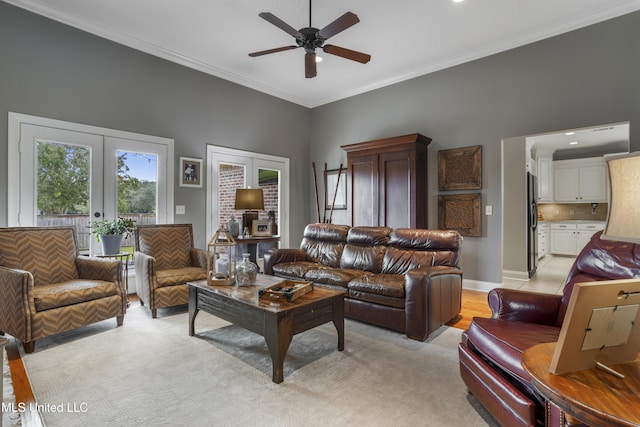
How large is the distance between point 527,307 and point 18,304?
143 inches

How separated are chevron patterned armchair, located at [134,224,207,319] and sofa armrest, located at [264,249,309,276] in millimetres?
732

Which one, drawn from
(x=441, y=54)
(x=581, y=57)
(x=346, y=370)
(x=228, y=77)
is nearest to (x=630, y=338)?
(x=346, y=370)

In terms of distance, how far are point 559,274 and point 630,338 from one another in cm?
577

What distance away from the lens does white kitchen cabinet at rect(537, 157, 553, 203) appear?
759cm

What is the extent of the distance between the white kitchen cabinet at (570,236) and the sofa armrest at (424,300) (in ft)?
21.3

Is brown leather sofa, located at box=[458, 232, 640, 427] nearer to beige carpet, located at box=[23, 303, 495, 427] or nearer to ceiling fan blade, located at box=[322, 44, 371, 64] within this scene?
beige carpet, located at box=[23, 303, 495, 427]

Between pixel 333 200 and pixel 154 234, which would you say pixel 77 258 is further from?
pixel 333 200

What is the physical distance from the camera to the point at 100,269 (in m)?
3.16

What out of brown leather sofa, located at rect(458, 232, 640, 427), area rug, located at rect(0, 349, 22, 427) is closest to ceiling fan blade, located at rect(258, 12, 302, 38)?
brown leather sofa, located at rect(458, 232, 640, 427)

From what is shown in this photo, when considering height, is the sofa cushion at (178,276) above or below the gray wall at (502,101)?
below

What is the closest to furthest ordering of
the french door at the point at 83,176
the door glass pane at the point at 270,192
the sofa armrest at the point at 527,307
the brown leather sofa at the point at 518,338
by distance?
the brown leather sofa at the point at 518,338, the sofa armrest at the point at 527,307, the french door at the point at 83,176, the door glass pane at the point at 270,192

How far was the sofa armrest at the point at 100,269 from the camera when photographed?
122 inches

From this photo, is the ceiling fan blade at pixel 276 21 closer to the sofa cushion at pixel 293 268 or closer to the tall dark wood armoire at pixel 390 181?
the tall dark wood armoire at pixel 390 181

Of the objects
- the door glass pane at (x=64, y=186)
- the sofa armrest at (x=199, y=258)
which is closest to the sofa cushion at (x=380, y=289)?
the sofa armrest at (x=199, y=258)
